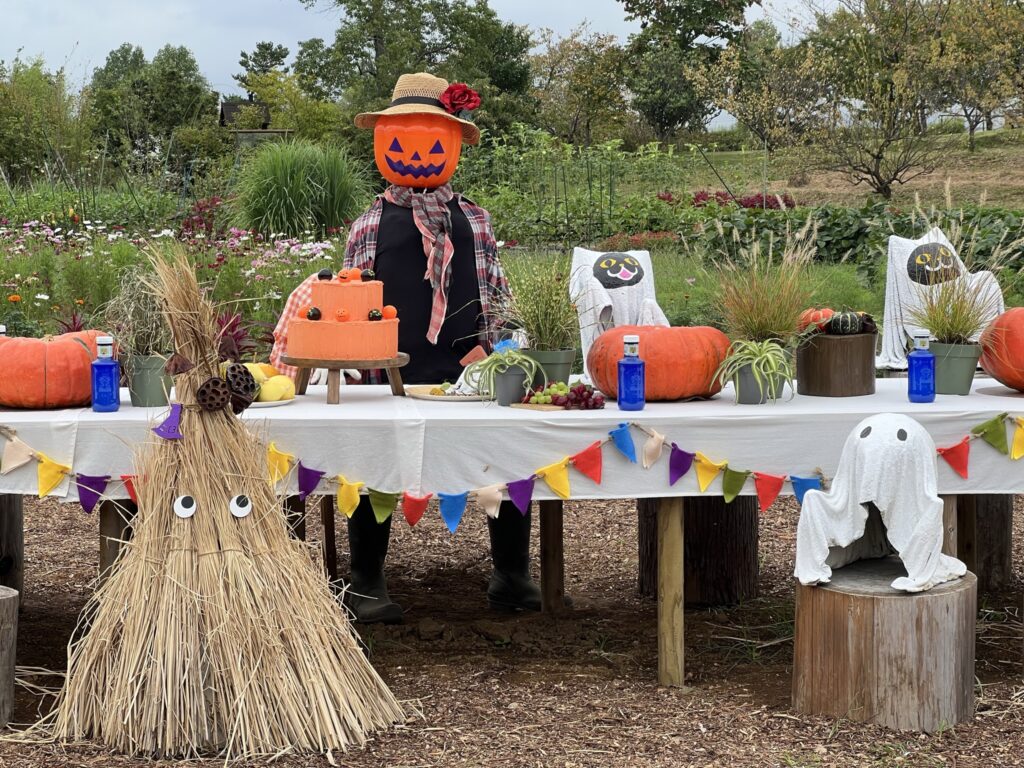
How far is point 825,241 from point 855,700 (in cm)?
807

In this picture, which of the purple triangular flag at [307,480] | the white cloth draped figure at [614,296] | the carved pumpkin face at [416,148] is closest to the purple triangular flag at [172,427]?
the purple triangular flag at [307,480]

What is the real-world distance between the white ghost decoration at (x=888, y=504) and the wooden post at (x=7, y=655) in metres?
2.20

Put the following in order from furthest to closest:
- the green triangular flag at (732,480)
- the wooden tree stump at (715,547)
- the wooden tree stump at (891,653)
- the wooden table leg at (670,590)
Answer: the wooden tree stump at (715,547) → the wooden table leg at (670,590) → the green triangular flag at (732,480) → the wooden tree stump at (891,653)

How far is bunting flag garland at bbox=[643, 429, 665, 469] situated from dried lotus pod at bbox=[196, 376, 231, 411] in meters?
1.21

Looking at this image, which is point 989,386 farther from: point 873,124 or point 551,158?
point 873,124

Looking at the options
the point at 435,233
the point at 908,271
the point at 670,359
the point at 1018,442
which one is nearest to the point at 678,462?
the point at 670,359

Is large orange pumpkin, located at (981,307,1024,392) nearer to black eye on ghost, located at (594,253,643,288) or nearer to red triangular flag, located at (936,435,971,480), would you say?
red triangular flag, located at (936,435,971,480)

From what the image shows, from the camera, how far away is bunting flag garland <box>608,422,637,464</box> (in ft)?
12.5

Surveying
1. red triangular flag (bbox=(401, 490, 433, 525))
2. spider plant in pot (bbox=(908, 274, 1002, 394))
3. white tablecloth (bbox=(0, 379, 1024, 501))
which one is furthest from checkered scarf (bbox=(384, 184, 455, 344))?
spider plant in pot (bbox=(908, 274, 1002, 394))

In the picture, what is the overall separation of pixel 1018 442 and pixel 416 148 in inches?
92.9

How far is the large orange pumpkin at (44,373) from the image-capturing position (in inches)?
154

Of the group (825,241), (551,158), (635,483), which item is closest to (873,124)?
(551,158)

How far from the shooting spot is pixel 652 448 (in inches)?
150

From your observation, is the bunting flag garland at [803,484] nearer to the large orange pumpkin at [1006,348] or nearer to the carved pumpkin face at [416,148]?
the large orange pumpkin at [1006,348]
